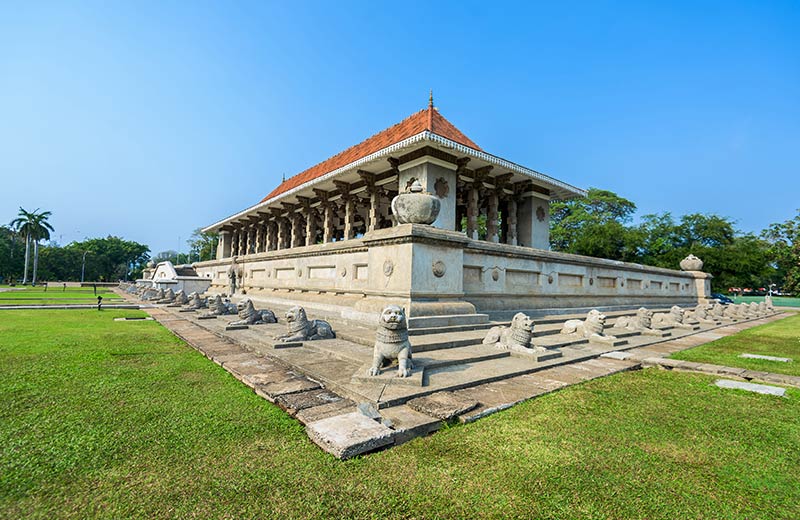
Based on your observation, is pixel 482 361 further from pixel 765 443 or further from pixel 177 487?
pixel 177 487

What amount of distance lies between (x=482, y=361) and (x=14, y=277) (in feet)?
245

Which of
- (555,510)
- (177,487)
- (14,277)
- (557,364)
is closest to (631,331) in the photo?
(557,364)

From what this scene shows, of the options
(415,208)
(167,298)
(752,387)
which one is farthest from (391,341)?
(167,298)

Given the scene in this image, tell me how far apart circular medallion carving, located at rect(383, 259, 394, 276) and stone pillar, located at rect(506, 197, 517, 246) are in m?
11.4

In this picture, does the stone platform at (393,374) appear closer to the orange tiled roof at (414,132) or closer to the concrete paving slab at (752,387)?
the concrete paving slab at (752,387)

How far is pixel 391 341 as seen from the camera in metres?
4.16

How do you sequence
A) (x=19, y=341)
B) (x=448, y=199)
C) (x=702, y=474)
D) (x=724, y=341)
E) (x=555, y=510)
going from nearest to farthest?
1. (x=555, y=510)
2. (x=702, y=474)
3. (x=19, y=341)
4. (x=724, y=341)
5. (x=448, y=199)

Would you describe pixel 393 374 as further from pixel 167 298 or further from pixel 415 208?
pixel 167 298

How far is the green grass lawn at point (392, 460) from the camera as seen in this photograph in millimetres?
1947

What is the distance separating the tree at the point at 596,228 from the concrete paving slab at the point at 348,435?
2809cm

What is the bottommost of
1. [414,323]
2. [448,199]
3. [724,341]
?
[724,341]

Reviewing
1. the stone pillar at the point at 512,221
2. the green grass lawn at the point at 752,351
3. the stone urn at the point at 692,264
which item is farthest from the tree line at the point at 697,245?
the green grass lawn at the point at 752,351

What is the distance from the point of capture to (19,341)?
6242mm

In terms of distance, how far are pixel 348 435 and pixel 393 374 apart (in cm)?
141
